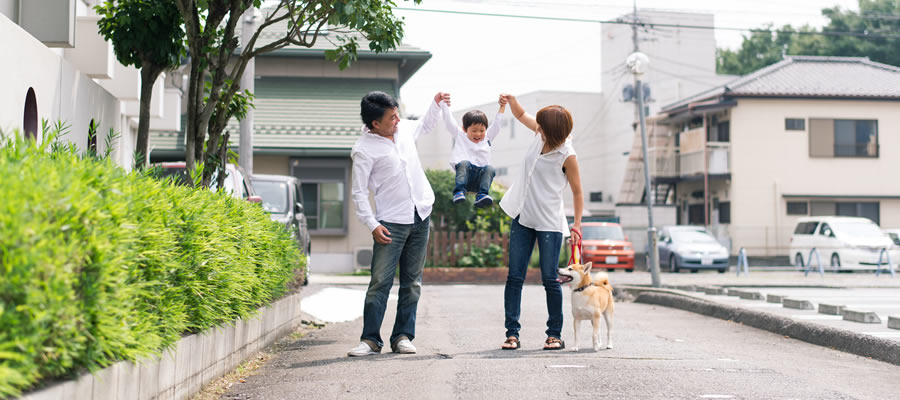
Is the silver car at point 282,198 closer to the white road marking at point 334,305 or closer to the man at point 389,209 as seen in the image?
the white road marking at point 334,305

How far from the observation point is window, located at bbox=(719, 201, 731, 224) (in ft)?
119

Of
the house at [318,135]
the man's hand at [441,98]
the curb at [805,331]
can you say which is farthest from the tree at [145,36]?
the house at [318,135]

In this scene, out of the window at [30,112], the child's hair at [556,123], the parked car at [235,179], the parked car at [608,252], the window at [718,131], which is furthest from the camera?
the window at [718,131]

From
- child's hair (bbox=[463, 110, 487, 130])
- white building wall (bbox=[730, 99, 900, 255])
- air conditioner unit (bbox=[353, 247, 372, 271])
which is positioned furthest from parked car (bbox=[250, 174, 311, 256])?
white building wall (bbox=[730, 99, 900, 255])

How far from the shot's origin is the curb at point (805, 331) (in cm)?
754

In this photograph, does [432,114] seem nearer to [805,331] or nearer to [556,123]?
[556,123]

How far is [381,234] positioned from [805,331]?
4765mm

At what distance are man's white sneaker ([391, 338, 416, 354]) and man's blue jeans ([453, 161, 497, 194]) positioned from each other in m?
2.30

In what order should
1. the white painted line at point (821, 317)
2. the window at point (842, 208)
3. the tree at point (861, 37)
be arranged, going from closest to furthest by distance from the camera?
the white painted line at point (821, 317) → the window at point (842, 208) → the tree at point (861, 37)

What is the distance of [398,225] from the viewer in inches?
269

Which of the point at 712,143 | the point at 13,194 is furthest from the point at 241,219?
the point at 712,143

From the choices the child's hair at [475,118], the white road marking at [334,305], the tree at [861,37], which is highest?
the tree at [861,37]

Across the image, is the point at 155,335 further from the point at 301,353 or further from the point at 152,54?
the point at 152,54

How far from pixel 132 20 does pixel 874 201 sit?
34010 mm
